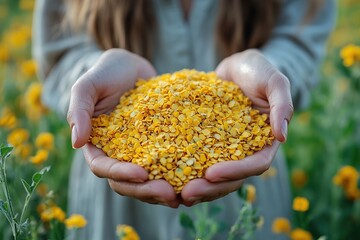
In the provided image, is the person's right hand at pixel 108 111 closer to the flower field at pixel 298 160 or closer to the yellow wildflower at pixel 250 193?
the flower field at pixel 298 160

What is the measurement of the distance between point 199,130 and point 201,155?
71 mm

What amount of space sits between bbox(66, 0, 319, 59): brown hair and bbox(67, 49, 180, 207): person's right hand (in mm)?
241

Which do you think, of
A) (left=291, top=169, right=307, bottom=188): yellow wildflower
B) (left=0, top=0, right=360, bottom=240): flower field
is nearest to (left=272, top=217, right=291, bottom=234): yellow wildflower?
(left=0, top=0, right=360, bottom=240): flower field

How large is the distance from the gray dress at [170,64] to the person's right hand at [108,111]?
203 mm

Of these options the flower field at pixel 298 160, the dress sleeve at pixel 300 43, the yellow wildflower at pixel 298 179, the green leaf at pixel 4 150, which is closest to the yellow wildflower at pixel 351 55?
the flower field at pixel 298 160

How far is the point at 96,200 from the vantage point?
4.87 ft

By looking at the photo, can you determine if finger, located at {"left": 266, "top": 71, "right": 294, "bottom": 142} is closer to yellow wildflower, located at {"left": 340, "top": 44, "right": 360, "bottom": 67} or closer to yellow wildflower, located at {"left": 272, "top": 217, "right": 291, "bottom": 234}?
yellow wildflower, located at {"left": 272, "top": 217, "right": 291, "bottom": 234}

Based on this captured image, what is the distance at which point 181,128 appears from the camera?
107 centimetres

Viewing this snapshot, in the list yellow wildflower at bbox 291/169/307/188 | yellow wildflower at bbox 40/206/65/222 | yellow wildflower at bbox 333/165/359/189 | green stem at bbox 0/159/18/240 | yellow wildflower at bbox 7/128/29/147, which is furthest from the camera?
yellow wildflower at bbox 291/169/307/188

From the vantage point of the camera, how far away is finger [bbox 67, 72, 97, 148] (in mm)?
991

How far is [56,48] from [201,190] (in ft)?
2.76

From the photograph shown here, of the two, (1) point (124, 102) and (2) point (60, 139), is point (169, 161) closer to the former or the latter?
(1) point (124, 102)

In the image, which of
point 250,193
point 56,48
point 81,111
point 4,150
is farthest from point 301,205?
point 56,48

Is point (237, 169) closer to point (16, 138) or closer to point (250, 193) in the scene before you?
point (250, 193)
